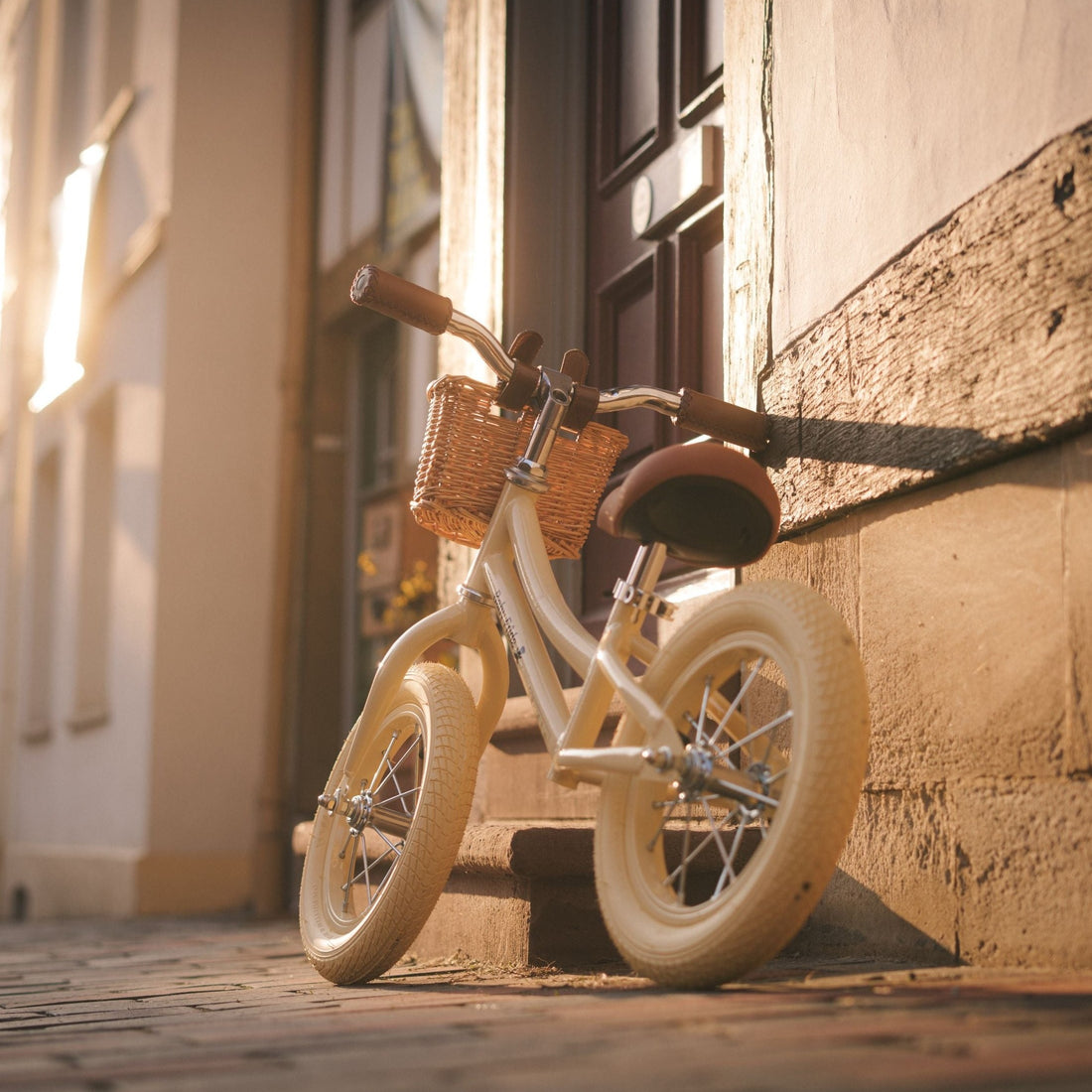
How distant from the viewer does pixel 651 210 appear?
4043 millimetres

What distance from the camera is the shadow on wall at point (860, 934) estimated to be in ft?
8.09

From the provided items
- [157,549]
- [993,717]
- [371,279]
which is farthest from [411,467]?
[993,717]

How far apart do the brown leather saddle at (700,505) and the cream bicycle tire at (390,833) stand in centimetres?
55

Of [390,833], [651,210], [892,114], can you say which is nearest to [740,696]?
[390,833]

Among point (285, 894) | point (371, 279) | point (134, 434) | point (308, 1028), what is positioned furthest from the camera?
point (134, 434)

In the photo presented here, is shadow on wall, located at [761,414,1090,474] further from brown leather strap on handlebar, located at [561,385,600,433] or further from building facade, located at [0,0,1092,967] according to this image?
brown leather strap on handlebar, located at [561,385,600,433]

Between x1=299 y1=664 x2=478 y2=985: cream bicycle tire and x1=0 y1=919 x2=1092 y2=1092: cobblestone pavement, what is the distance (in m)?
0.09

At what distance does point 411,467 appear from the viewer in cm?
641

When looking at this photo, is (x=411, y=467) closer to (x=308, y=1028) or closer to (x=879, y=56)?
(x=879, y=56)

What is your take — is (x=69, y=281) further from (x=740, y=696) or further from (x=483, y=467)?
(x=740, y=696)

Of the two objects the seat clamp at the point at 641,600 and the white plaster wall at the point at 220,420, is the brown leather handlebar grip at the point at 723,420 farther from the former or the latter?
the white plaster wall at the point at 220,420

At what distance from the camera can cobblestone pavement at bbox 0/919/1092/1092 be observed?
4.57 feet

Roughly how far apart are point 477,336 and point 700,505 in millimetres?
628

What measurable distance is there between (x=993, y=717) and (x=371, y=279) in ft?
4.34
